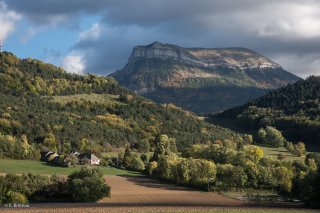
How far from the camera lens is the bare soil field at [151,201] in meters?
78.5

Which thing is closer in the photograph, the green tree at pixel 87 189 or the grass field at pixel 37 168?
the green tree at pixel 87 189

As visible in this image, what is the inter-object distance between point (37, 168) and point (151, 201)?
51531mm

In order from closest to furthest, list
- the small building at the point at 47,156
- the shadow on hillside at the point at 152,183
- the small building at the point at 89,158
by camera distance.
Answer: the shadow on hillside at the point at 152,183, the small building at the point at 89,158, the small building at the point at 47,156

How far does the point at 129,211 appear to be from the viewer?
75.1 meters

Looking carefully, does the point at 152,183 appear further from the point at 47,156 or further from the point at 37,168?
the point at 47,156

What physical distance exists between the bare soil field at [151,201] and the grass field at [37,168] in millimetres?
12129

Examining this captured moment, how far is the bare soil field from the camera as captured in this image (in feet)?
258

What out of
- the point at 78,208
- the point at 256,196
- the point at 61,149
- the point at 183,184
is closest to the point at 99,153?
the point at 61,149

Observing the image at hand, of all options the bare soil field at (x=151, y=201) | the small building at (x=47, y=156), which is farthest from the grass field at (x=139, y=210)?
the small building at (x=47, y=156)

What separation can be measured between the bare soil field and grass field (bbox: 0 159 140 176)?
39.8 ft

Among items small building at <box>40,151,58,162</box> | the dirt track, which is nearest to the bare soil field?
the dirt track

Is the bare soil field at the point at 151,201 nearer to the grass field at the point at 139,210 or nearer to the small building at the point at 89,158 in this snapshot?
the grass field at the point at 139,210

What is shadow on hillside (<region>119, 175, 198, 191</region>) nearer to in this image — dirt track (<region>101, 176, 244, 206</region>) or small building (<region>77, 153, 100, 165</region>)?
dirt track (<region>101, 176, 244, 206</region>)

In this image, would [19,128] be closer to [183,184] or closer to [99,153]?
[99,153]
